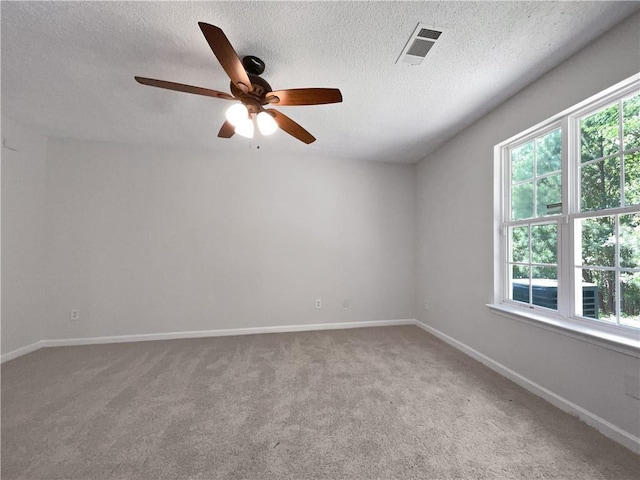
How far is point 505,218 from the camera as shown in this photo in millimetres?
2402

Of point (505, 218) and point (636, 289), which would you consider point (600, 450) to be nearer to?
point (636, 289)

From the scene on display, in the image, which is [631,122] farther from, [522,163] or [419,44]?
[419,44]

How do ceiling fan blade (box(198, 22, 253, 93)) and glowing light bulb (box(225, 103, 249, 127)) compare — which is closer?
ceiling fan blade (box(198, 22, 253, 93))

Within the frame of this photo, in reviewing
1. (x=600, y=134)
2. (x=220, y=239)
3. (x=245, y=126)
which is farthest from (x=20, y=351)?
(x=600, y=134)

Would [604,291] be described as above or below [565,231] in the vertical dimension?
below

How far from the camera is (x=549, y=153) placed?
2029 millimetres

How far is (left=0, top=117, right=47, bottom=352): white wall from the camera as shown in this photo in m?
2.58

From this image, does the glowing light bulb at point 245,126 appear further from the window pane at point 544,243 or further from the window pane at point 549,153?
the window pane at point 544,243

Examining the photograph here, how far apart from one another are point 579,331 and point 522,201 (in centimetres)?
116

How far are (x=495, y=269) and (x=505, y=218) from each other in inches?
20.1

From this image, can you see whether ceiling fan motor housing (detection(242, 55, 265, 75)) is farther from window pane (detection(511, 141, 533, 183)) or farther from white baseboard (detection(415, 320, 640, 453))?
white baseboard (detection(415, 320, 640, 453))

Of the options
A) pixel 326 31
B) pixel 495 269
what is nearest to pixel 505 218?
pixel 495 269

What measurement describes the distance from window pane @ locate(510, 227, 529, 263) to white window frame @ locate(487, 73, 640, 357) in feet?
0.18

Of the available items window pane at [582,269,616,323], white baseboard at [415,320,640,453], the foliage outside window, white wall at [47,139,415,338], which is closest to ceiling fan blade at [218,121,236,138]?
white wall at [47,139,415,338]
